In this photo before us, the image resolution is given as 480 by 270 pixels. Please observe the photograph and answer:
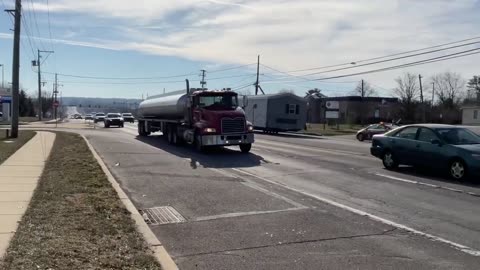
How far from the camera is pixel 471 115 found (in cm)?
7575

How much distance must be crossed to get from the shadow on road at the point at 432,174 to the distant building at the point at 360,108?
8312 centimetres

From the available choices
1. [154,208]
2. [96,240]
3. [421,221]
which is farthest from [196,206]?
[421,221]

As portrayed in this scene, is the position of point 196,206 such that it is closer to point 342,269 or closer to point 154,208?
point 154,208

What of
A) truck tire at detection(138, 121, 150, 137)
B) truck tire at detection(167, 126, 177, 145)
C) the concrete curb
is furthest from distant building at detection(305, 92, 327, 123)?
the concrete curb

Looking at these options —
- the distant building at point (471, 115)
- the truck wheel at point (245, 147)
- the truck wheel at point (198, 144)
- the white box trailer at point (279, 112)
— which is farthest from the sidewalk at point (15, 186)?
the distant building at point (471, 115)

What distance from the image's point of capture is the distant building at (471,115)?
7431cm

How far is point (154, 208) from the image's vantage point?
30.9ft

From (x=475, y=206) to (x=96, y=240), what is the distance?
270 inches

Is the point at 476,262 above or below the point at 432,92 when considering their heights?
below

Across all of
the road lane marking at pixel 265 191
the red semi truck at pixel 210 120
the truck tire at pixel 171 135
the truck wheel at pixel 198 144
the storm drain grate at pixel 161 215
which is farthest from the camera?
the truck tire at pixel 171 135

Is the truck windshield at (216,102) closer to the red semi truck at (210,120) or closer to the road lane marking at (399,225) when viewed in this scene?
the red semi truck at (210,120)

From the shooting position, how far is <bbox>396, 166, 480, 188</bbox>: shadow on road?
12.5 m

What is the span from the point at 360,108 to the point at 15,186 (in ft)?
331

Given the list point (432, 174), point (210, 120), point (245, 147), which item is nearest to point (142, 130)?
point (245, 147)
